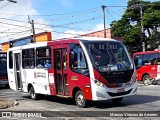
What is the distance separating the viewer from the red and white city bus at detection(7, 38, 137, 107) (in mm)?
13586

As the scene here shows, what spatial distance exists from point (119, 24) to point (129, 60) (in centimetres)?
4043

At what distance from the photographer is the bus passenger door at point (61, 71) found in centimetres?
1528

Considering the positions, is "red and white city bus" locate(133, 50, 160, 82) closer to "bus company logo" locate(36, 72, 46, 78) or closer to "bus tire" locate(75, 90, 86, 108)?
"bus company logo" locate(36, 72, 46, 78)

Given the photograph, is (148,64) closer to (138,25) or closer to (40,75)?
(40,75)

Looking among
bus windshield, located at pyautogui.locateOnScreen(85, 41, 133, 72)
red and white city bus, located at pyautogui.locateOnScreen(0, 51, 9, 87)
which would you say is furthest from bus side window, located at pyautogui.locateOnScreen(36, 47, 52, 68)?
red and white city bus, located at pyautogui.locateOnScreen(0, 51, 9, 87)

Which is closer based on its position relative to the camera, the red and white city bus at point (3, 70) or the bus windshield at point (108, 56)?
the bus windshield at point (108, 56)

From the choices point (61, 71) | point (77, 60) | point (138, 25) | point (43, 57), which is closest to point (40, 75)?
point (43, 57)

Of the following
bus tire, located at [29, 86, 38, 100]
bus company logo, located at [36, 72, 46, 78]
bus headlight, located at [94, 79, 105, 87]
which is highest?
bus company logo, located at [36, 72, 46, 78]

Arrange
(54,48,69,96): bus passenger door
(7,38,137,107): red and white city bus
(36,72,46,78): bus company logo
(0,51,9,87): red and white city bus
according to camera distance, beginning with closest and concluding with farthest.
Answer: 1. (7,38,137,107): red and white city bus
2. (54,48,69,96): bus passenger door
3. (36,72,46,78): bus company logo
4. (0,51,9,87): red and white city bus

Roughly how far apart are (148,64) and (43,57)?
1436 cm

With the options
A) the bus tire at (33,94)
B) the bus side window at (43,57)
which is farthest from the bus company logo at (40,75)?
the bus tire at (33,94)

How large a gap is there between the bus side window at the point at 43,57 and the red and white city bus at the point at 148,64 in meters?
13.1

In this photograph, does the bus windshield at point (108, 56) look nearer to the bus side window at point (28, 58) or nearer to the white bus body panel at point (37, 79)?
the white bus body panel at point (37, 79)

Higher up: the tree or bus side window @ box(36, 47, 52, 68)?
the tree
